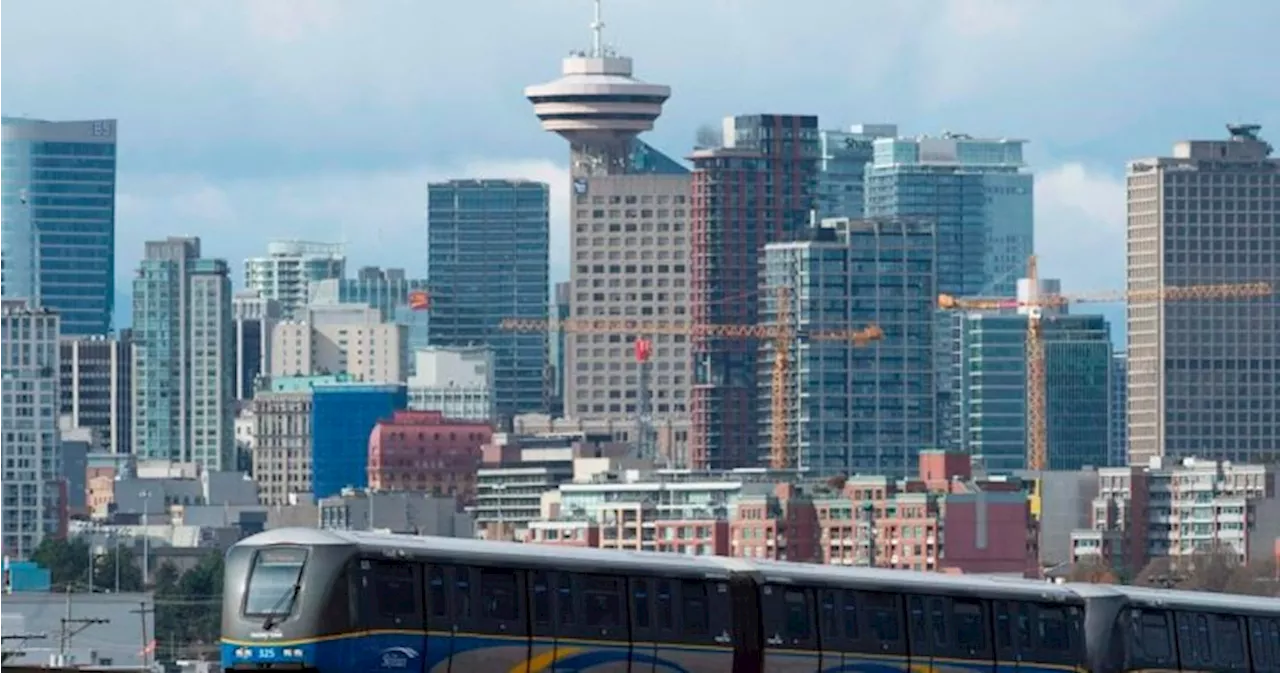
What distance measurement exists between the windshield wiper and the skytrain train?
2 centimetres


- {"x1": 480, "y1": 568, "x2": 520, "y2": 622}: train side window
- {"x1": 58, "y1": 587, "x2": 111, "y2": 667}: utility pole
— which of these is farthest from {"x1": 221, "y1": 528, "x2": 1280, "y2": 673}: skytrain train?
{"x1": 58, "y1": 587, "x2": 111, "y2": 667}: utility pole

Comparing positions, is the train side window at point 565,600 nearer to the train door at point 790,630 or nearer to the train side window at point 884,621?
the train door at point 790,630

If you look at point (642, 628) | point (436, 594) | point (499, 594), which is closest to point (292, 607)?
point (436, 594)

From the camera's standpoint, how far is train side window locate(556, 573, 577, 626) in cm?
7106

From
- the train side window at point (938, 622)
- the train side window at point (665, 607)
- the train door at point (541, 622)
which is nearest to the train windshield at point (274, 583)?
the train door at point (541, 622)

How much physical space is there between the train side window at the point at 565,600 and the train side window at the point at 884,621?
274 inches

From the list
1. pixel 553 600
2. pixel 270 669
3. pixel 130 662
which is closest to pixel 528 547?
pixel 553 600

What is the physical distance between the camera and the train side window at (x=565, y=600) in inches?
2798

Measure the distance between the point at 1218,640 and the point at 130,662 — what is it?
89.3m

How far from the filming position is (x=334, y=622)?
222 feet

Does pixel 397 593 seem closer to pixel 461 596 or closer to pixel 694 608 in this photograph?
pixel 461 596

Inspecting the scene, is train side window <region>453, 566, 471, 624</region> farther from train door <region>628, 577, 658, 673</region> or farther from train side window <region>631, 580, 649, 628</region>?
train side window <region>631, 580, 649, 628</region>

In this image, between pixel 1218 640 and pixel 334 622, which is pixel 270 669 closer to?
pixel 334 622

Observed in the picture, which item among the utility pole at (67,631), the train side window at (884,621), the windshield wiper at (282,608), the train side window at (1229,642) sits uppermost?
the windshield wiper at (282,608)
